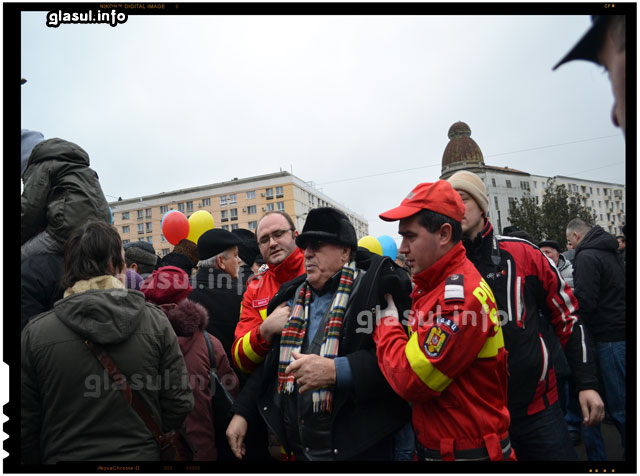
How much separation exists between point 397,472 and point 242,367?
0.99 m

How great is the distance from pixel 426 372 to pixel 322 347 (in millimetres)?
505

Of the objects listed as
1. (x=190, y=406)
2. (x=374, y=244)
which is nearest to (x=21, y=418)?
(x=190, y=406)

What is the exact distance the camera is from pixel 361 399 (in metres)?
1.78

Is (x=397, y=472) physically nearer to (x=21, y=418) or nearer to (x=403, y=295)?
(x=403, y=295)

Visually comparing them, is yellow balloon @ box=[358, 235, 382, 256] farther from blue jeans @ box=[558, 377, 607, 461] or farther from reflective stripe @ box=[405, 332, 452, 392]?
reflective stripe @ box=[405, 332, 452, 392]

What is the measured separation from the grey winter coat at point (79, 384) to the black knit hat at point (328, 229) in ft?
2.96

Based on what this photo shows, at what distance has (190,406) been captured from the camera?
206cm

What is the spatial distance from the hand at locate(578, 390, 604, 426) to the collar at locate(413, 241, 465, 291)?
1.17 m

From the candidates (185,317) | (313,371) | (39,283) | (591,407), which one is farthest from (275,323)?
(591,407)

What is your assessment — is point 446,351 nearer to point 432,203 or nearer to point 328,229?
point 432,203

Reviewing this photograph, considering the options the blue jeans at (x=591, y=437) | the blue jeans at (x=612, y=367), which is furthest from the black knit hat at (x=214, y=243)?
the blue jeans at (x=612, y=367)

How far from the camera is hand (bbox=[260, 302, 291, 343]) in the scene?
6.78 ft

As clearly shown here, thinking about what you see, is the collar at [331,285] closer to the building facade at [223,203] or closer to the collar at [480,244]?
the collar at [480,244]

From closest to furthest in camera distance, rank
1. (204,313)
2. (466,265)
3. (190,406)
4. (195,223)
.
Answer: (466,265), (190,406), (204,313), (195,223)
